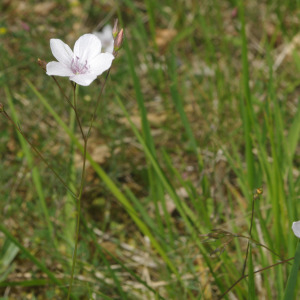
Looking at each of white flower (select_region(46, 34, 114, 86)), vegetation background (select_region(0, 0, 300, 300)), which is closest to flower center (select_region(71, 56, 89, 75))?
white flower (select_region(46, 34, 114, 86))

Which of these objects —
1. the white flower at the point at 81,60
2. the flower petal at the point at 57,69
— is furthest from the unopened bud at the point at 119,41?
the flower petal at the point at 57,69

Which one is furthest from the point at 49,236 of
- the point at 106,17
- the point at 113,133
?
the point at 106,17

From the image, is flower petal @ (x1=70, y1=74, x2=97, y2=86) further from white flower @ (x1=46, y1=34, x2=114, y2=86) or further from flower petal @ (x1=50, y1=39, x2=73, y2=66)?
flower petal @ (x1=50, y1=39, x2=73, y2=66)

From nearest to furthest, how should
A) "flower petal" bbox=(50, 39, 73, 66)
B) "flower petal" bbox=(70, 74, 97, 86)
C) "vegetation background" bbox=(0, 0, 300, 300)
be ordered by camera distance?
"flower petal" bbox=(70, 74, 97, 86) < "flower petal" bbox=(50, 39, 73, 66) < "vegetation background" bbox=(0, 0, 300, 300)

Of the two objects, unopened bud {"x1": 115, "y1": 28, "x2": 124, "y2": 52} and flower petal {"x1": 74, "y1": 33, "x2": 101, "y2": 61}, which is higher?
flower petal {"x1": 74, "y1": 33, "x2": 101, "y2": 61}

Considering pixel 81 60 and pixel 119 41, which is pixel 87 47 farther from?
pixel 119 41

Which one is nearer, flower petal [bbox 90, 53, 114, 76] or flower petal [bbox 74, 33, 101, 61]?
flower petal [bbox 90, 53, 114, 76]

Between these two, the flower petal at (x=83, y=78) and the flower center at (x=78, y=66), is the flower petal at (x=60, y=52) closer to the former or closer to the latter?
the flower center at (x=78, y=66)

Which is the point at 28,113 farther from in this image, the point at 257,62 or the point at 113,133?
the point at 257,62
